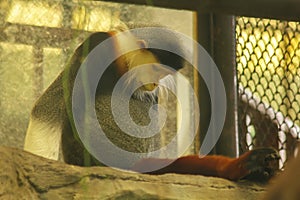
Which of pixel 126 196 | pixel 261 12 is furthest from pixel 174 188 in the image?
pixel 261 12

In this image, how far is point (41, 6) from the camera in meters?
3.03

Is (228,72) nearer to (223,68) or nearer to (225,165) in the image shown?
(223,68)

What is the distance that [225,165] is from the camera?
1827 millimetres

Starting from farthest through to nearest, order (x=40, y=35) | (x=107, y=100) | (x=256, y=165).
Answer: (x=40, y=35) < (x=107, y=100) < (x=256, y=165)

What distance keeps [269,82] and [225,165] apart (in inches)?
36.5

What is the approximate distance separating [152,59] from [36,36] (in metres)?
0.78

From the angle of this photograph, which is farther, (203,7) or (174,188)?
(174,188)

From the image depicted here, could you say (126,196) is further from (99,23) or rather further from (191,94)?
(99,23)

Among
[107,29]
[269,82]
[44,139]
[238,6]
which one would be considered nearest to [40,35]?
[107,29]

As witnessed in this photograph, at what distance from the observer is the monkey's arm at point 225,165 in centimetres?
171

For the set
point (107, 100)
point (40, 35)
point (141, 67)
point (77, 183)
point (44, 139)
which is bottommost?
point (77, 183)

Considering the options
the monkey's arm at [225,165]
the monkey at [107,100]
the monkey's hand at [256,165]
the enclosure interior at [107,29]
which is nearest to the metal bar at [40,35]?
the enclosure interior at [107,29]

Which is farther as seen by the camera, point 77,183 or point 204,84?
point 204,84

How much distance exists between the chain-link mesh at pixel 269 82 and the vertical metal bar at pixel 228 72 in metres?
0.37
